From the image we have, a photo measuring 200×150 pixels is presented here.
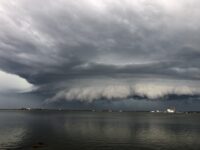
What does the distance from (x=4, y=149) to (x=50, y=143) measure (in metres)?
19.0

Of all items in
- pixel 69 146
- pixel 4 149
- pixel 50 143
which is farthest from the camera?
pixel 50 143

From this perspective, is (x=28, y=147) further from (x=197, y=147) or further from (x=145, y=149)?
(x=197, y=147)

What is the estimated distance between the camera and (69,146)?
97.4 m

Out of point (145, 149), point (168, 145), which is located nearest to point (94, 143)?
point (145, 149)

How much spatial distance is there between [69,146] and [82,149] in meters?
7.69

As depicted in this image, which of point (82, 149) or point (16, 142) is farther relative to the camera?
point (16, 142)

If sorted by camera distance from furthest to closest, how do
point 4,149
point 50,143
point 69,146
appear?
1. point 50,143
2. point 69,146
3. point 4,149

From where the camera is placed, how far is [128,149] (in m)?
93.1

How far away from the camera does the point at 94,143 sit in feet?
345

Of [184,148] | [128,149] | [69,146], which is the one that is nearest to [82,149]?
[69,146]

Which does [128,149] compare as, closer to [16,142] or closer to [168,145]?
[168,145]

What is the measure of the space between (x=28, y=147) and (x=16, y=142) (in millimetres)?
13579

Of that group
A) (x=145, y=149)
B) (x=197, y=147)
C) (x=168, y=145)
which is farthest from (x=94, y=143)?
(x=197, y=147)

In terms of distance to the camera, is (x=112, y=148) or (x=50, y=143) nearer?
(x=112, y=148)
